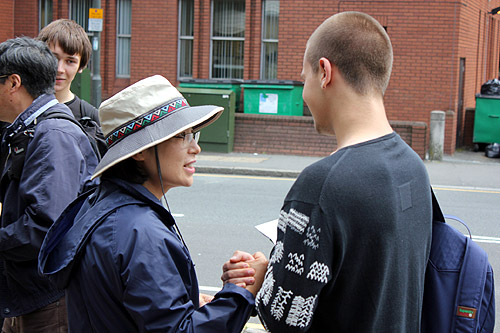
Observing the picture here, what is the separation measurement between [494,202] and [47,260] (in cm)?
1050

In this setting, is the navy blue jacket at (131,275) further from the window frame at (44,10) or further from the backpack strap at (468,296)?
the window frame at (44,10)

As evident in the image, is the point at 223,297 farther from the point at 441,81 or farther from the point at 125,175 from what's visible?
the point at 441,81

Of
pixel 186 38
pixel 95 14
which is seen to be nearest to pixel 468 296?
pixel 95 14

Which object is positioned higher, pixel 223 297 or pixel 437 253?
pixel 437 253

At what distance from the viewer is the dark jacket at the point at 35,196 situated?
3010 millimetres

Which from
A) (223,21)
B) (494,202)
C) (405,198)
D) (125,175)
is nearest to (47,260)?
(125,175)

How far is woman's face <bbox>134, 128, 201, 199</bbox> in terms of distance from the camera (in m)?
2.50

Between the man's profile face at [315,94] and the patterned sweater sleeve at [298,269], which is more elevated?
the man's profile face at [315,94]

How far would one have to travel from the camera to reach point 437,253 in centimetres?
221

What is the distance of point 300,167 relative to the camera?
1451 cm

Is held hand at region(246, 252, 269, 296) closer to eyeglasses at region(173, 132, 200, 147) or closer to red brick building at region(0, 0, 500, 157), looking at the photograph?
eyeglasses at region(173, 132, 200, 147)

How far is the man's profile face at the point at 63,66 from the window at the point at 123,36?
52.7 feet

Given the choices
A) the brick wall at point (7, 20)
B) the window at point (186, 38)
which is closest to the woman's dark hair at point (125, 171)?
the window at point (186, 38)

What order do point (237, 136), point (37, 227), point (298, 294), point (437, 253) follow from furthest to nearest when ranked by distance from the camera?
point (237, 136), point (37, 227), point (437, 253), point (298, 294)
